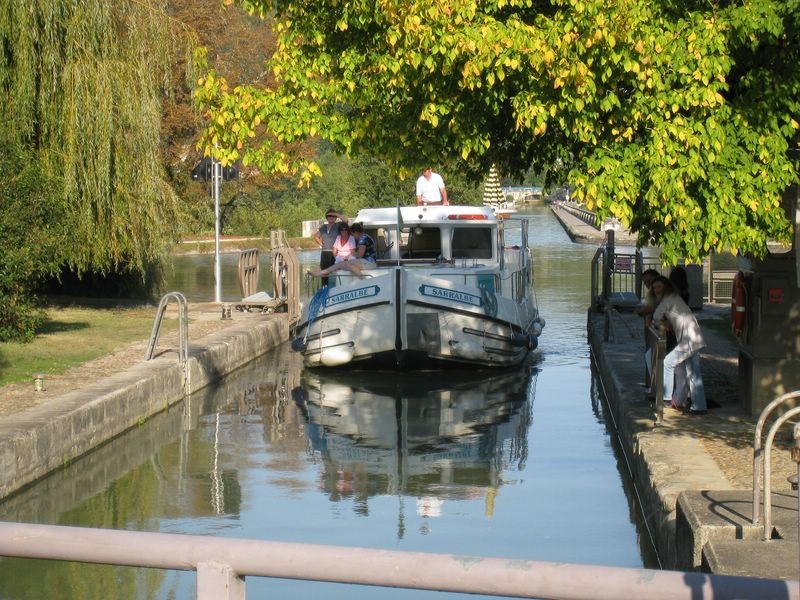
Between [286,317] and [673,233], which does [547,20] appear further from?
[286,317]

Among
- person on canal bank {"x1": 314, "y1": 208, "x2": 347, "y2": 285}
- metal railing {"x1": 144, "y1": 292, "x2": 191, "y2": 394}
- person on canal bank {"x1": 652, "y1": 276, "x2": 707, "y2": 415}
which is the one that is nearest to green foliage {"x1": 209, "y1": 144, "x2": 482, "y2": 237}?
person on canal bank {"x1": 314, "y1": 208, "x2": 347, "y2": 285}

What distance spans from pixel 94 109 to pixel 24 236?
15.6ft

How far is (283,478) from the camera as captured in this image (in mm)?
12445

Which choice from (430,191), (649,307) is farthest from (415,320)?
(649,307)

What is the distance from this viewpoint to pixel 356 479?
40.8 feet

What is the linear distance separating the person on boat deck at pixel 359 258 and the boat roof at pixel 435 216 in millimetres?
416

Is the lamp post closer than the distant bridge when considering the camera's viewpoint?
Yes

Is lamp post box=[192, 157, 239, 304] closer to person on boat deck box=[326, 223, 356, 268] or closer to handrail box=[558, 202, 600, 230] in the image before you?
person on boat deck box=[326, 223, 356, 268]

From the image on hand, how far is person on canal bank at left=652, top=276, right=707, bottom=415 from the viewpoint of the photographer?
41.7ft

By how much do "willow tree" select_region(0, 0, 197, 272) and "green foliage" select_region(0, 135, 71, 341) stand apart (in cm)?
210

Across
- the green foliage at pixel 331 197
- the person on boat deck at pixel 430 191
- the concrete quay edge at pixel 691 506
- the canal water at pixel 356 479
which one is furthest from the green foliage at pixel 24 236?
the green foliage at pixel 331 197

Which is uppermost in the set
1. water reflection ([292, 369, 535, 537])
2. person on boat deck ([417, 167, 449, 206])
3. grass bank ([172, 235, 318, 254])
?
person on boat deck ([417, 167, 449, 206])

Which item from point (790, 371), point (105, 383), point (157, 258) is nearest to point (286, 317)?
point (157, 258)

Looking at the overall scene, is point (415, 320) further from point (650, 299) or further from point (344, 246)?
point (650, 299)
